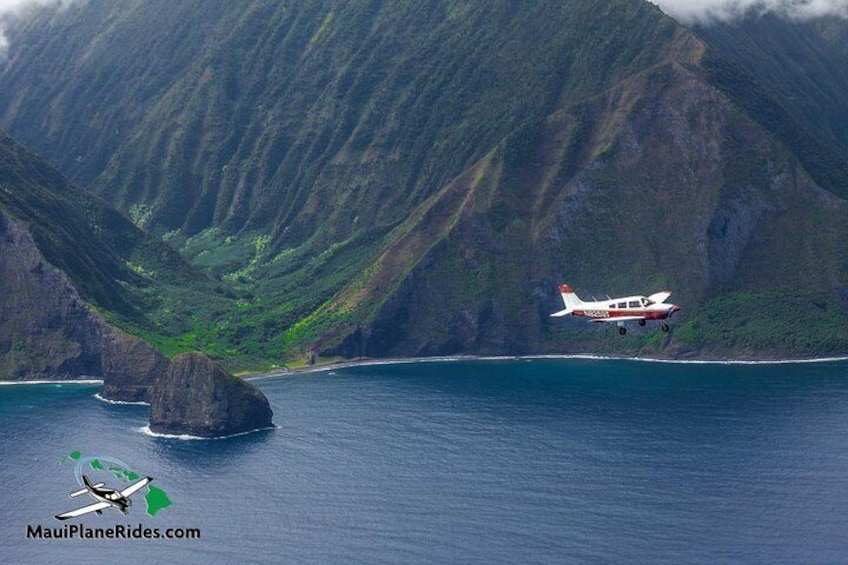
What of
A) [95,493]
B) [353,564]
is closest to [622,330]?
[353,564]

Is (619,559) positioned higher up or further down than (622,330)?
further down

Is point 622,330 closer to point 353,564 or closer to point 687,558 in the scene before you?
point 687,558

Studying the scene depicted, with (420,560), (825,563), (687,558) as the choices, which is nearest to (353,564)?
(420,560)

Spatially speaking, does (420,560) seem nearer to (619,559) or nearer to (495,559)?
(495,559)

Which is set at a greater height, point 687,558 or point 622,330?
point 622,330

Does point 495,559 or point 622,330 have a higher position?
point 622,330

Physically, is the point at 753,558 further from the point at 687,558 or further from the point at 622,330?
the point at 622,330

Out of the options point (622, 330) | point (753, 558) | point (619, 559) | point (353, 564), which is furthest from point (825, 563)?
point (353, 564)
